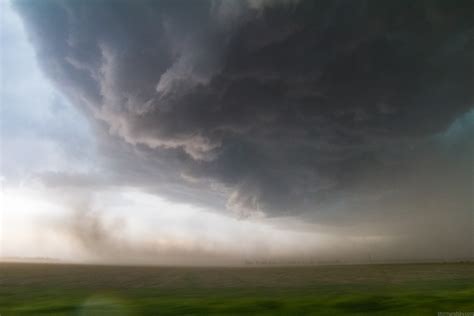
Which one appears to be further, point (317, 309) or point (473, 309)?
point (317, 309)

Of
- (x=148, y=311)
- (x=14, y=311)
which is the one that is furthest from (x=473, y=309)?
(x=14, y=311)

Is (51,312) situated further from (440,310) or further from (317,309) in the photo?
(440,310)

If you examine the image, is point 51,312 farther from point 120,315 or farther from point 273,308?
point 273,308

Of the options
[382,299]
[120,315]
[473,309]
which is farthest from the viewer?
[382,299]

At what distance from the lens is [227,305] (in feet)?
68.1

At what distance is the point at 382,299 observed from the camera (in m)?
22.4

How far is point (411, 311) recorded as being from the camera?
18188mm

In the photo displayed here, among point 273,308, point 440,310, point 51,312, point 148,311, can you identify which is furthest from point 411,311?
point 51,312

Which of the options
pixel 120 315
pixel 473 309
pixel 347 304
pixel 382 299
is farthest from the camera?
pixel 382 299

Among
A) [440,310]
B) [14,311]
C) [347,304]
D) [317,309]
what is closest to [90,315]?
[14,311]

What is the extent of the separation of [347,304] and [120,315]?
12.9 m

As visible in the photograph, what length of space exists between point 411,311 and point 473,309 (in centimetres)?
288

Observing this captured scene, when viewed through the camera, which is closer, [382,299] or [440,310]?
[440,310]

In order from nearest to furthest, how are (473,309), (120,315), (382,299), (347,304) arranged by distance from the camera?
(473,309), (120,315), (347,304), (382,299)
